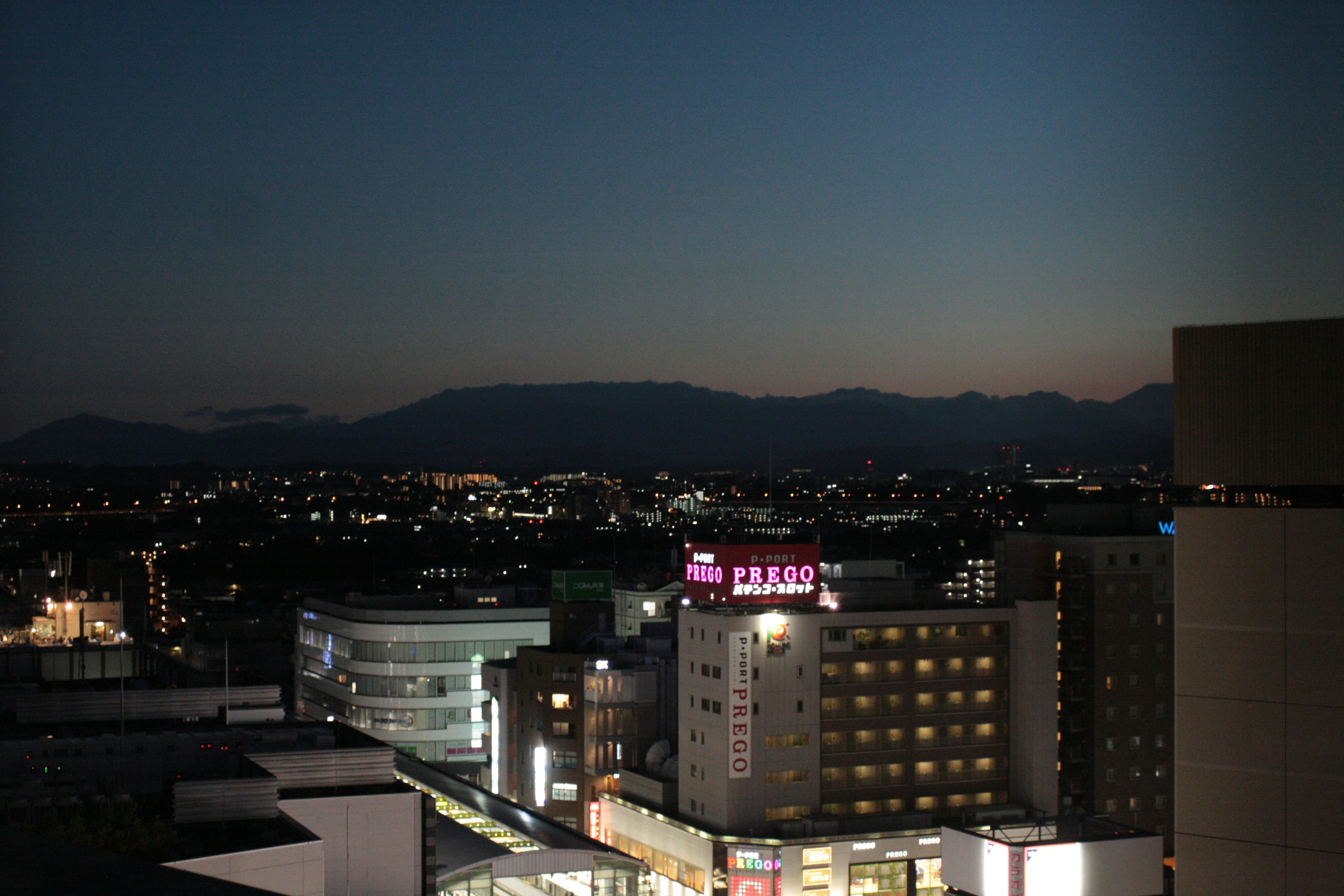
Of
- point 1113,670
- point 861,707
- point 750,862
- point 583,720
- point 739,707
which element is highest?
point 739,707

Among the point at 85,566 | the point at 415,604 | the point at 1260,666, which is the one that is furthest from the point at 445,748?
the point at 85,566

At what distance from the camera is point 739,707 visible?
30312 millimetres

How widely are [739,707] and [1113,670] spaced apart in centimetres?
1178

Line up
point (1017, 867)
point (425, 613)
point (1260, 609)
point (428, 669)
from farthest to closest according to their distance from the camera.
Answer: point (425, 613) → point (428, 669) → point (1017, 867) → point (1260, 609)

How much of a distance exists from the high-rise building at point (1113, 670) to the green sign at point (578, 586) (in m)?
14.1

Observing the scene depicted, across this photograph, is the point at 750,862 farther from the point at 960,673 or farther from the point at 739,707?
the point at 960,673

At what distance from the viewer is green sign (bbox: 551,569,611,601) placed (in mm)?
44000

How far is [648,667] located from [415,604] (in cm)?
1888

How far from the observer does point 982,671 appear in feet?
107

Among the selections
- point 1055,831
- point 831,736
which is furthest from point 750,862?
point 1055,831

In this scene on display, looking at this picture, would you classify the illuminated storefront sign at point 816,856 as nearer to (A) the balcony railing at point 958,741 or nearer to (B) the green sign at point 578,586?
(A) the balcony railing at point 958,741

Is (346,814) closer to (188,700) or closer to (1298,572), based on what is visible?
(188,700)

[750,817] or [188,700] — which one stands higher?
[188,700]

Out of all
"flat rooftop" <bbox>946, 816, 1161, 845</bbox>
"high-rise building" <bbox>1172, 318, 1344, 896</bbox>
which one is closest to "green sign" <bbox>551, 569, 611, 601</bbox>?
"flat rooftop" <bbox>946, 816, 1161, 845</bbox>
